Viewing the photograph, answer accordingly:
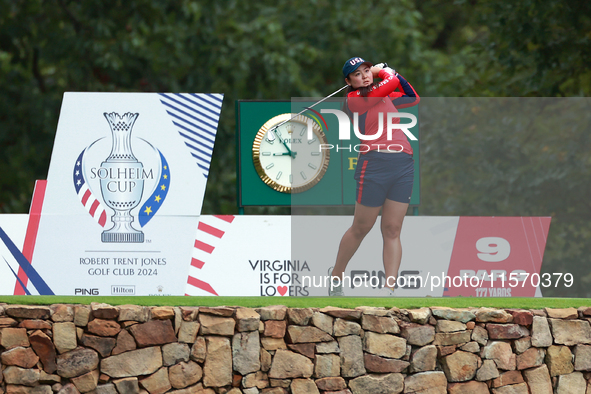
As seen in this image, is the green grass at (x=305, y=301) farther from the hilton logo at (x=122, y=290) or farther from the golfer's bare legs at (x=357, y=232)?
the golfer's bare legs at (x=357, y=232)

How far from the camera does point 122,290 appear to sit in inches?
258

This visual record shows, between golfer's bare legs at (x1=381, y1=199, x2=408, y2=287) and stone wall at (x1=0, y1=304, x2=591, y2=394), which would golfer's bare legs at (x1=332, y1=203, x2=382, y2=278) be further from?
stone wall at (x1=0, y1=304, x2=591, y2=394)

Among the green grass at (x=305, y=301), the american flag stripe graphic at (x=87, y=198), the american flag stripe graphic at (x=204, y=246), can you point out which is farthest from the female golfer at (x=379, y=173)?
the american flag stripe graphic at (x=87, y=198)

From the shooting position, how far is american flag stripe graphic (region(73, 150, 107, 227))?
6645 millimetres

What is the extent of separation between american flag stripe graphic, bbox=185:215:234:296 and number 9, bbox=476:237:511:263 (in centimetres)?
225

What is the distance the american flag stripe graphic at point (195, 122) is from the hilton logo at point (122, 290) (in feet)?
4.00

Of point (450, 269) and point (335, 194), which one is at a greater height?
point (335, 194)

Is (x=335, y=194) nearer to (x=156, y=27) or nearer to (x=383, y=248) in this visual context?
(x=383, y=248)

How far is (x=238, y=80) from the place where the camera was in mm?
15117

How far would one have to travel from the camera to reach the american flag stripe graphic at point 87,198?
21.8 feet

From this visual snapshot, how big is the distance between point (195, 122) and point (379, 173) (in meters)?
1.82

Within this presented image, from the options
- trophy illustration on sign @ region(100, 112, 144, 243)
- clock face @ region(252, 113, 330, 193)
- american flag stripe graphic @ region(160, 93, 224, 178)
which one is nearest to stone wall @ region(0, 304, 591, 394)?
trophy illustration on sign @ region(100, 112, 144, 243)

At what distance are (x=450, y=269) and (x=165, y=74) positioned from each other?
409 inches

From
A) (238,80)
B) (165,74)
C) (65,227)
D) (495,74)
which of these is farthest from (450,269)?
(165,74)
